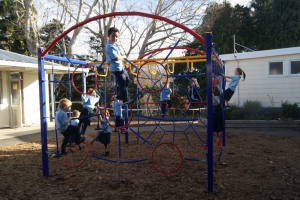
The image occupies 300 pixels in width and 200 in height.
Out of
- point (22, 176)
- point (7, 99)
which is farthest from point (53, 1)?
point (22, 176)

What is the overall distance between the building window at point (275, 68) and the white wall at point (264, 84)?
0.22 metres

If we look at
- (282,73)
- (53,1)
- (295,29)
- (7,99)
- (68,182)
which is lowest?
(68,182)

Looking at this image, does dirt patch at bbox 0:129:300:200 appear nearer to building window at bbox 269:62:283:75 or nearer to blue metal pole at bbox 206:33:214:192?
blue metal pole at bbox 206:33:214:192

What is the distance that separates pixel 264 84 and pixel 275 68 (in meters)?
0.84

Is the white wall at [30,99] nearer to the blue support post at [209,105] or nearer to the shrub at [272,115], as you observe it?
the shrub at [272,115]

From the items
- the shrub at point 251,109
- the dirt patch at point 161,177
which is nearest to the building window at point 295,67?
the shrub at point 251,109

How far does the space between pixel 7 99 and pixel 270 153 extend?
10198mm

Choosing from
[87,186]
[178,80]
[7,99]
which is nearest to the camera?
[87,186]

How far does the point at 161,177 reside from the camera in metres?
4.61

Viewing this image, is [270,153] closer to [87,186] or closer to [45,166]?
[87,186]

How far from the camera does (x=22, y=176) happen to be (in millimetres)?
4840

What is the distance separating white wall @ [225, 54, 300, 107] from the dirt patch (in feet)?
19.7

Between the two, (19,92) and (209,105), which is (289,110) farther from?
(19,92)

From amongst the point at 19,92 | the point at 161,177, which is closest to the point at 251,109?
the point at 161,177
